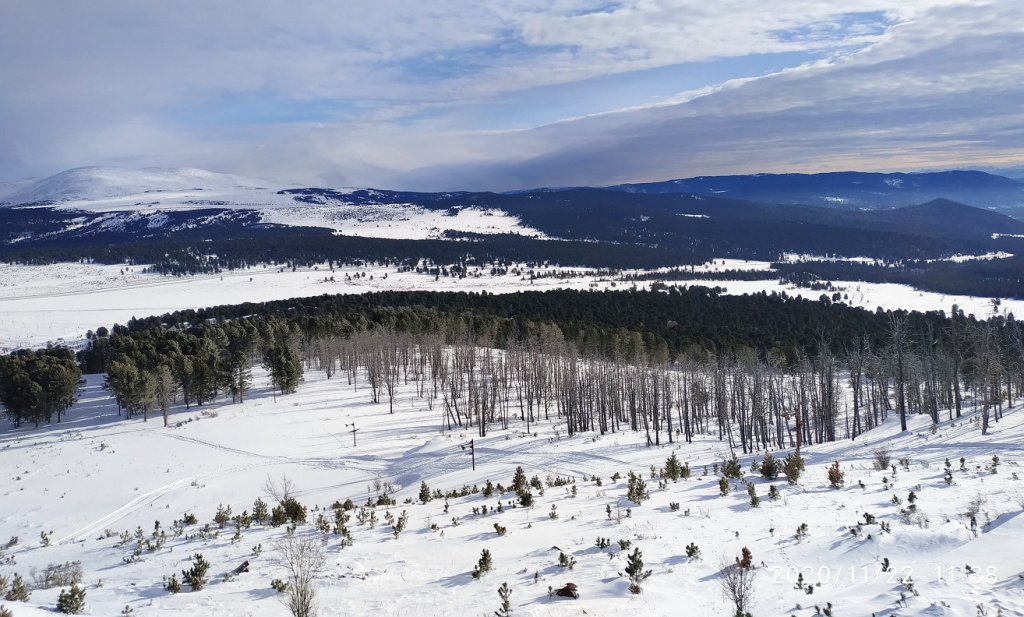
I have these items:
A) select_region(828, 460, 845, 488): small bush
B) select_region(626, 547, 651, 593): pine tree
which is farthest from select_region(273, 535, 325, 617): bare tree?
select_region(828, 460, 845, 488): small bush

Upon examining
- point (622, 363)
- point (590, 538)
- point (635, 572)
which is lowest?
point (622, 363)

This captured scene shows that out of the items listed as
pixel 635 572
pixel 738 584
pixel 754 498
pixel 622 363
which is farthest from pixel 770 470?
pixel 622 363

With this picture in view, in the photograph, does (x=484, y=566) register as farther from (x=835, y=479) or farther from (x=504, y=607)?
(x=835, y=479)

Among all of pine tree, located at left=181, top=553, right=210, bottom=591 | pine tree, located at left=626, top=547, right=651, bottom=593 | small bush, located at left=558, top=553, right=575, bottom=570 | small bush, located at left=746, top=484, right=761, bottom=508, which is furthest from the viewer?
small bush, located at left=746, top=484, right=761, bottom=508

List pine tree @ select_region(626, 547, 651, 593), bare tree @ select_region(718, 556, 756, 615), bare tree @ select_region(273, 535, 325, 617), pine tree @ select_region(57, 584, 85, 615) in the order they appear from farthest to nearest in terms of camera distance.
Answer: pine tree @ select_region(626, 547, 651, 593), pine tree @ select_region(57, 584, 85, 615), bare tree @ select_region(273, 535, 325, 617), bare tree @ select_region(718, 556, 756, 615)

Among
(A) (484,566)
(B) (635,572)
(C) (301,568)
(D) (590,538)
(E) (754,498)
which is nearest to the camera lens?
(C) (301,568)

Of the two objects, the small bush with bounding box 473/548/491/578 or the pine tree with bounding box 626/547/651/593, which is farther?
the small bush with bounding box 473/548/491/578

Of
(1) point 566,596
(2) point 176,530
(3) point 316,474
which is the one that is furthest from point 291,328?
(1) point 566,596

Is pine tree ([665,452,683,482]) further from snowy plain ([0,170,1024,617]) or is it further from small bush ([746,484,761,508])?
small bush ([746,484,761,508])
